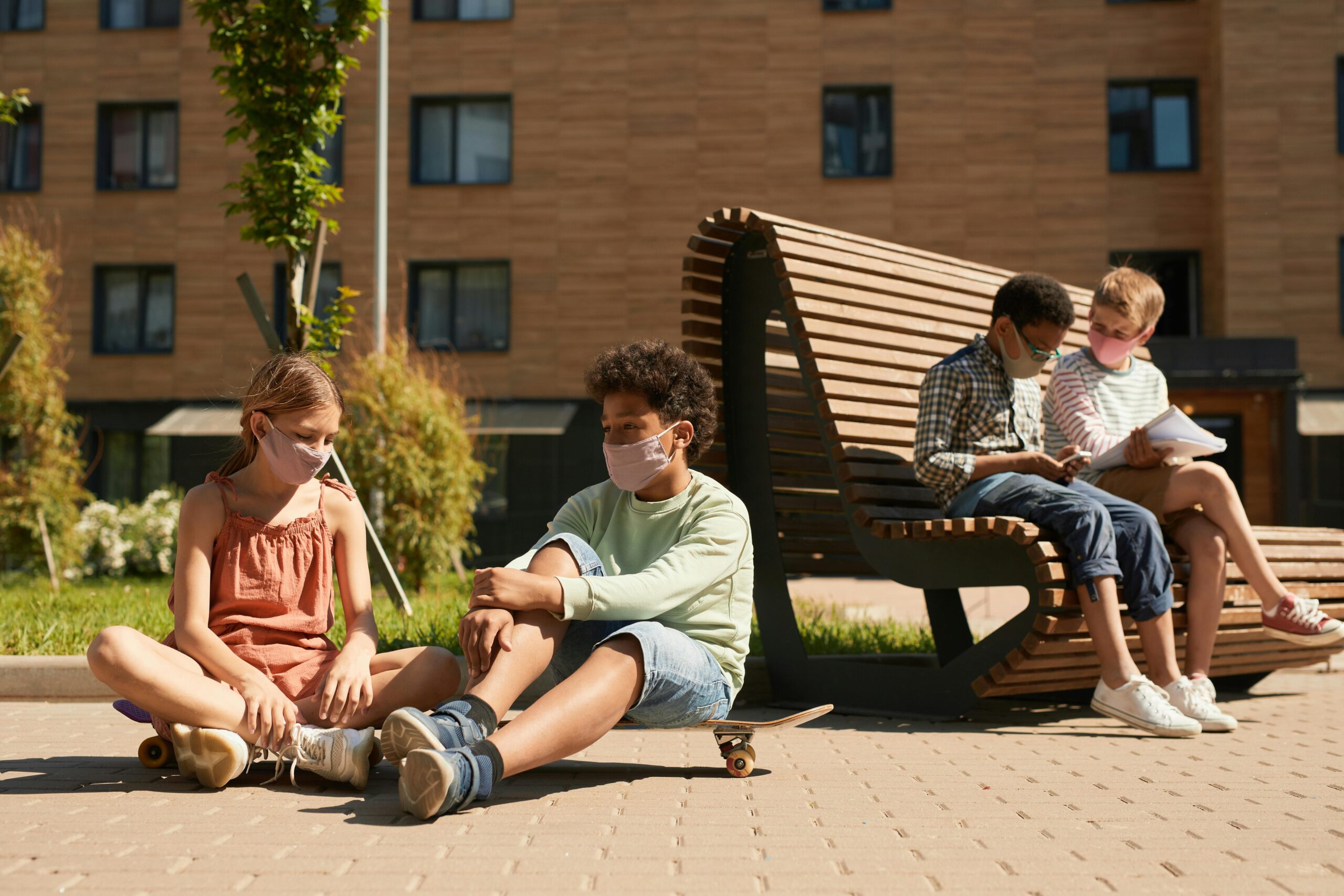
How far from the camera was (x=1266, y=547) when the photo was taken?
19.0ft

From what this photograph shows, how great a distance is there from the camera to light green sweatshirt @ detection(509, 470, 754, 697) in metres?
3.72

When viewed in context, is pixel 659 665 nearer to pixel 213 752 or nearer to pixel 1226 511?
pixel 213 752

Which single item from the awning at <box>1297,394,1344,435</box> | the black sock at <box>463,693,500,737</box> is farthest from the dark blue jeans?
the awning at <box>1297,394,1344,435</box>

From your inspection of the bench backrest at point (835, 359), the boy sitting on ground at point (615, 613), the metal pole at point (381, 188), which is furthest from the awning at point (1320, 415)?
the boy sitting on ground at point (615, 613)

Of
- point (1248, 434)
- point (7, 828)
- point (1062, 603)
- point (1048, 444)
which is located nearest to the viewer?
point (7, 828)

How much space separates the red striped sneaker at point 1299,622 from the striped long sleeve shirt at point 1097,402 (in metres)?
0.93

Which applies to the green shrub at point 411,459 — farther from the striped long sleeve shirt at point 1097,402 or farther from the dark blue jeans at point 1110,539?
the dark blue jeans at point 1110,539

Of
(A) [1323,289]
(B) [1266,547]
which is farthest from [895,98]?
(B) [1266,547]

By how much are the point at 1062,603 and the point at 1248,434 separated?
646 inches

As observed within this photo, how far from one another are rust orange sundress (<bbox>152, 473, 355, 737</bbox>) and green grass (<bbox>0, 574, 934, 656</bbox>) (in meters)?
2.09

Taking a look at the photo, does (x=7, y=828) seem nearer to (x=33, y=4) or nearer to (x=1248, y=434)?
(x=1248, y=434)

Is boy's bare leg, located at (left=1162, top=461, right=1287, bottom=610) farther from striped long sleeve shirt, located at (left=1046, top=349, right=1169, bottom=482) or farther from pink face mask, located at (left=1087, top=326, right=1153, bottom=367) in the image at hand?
pink face mask, located at (left=1087, top=326, right=1153, bottom=367)

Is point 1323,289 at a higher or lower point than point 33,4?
lower

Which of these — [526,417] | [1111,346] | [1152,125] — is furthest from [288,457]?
[1152,125]
